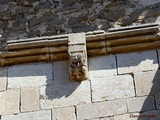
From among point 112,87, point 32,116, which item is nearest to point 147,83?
point 112,87

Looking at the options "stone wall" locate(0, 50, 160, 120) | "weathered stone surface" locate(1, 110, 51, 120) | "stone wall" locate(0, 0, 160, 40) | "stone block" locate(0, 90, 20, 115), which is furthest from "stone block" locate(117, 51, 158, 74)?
"stone block" locate(0, 90, 20, 115)

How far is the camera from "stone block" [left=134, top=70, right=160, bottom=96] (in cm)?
482

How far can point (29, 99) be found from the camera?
4.96 metres

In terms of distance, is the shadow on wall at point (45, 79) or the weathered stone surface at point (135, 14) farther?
the weathered stone surface at point (135, 14)

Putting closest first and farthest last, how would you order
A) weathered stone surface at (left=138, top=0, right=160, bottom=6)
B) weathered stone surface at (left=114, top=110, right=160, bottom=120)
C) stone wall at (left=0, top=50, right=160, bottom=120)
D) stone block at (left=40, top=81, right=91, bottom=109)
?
weathered stone surface at (left=114, top=110, right=160, bottom=120) → stone wall at (left=0, top=50, right=160, bottom=120) → stone block at (left=40, top=81, right=91, bottom=109) → weathered stone surface at (left=138, top=0, right=160, bottom=6)

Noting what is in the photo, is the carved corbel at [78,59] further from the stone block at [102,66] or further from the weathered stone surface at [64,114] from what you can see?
the weathered stone surface at [64,114]

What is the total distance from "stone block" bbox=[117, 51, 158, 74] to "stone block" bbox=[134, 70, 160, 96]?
6 cm

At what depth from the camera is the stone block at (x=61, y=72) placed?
198 inches

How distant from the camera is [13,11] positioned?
19.8 feet

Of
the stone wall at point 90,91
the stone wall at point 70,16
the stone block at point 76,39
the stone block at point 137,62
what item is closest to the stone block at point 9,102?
the stone wall at point 90,91

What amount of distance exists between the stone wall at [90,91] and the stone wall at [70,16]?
1.93 ft

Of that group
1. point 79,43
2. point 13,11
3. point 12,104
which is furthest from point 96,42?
point 13,11

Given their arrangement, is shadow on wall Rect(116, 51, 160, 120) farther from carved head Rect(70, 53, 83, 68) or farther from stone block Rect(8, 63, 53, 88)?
stone block Rect(8, 63, 53, 88)

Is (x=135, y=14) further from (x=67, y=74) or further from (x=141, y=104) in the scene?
(x=141, y=104)
